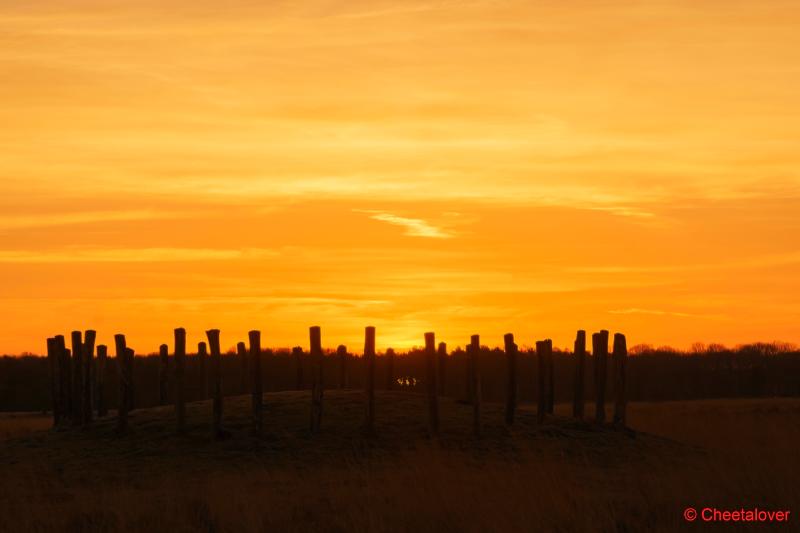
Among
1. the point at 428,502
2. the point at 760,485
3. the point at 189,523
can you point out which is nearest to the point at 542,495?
the point at 428,502

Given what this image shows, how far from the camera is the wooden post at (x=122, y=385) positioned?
29814mm

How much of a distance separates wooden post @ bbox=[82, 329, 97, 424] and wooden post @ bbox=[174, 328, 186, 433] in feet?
9.65

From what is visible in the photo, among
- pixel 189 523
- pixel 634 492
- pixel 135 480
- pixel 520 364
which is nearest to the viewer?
pixel 189 523

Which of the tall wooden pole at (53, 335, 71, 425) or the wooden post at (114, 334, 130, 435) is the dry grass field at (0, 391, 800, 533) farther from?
the tall wooden pole at (53, 335, 71, 425)

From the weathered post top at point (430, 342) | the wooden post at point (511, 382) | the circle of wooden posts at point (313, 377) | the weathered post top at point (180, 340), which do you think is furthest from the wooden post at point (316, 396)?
the wooden post at point (511, 382)

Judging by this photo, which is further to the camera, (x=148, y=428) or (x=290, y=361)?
(x=290, y=361)

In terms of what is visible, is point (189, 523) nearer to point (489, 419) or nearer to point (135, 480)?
point (135, 480)

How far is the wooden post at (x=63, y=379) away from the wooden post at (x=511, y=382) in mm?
12974

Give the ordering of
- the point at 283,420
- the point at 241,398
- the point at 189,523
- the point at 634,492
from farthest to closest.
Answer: the point at 241,398 → the point at 283,420 → the point at 634,492 → the point at 189,523

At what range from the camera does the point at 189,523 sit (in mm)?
19219

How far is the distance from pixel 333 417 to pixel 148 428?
4823 mm

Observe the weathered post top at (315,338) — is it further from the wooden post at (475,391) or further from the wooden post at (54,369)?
the wooden post at (54,369)

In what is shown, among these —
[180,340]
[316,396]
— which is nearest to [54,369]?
[180,340]

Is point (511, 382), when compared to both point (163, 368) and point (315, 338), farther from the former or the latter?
point (163, 368)
